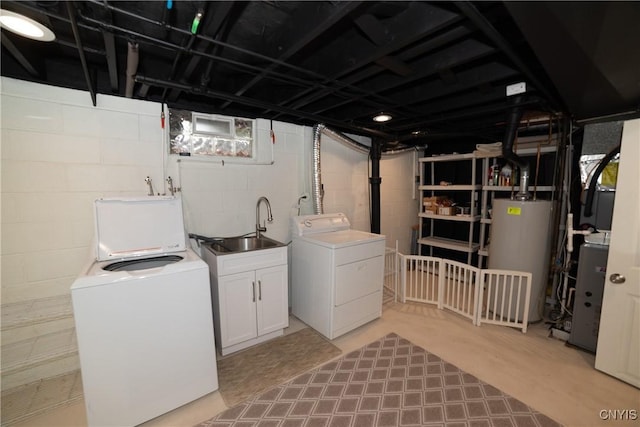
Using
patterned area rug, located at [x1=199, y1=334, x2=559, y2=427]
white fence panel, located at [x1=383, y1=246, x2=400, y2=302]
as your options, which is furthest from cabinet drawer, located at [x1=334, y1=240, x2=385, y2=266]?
patterned area rug, located at [x1=199, y1=334, x2=559, y2=427]

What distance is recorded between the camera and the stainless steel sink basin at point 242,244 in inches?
101

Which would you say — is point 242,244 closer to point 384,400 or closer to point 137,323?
point 137,323

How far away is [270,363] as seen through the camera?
7.30 ft

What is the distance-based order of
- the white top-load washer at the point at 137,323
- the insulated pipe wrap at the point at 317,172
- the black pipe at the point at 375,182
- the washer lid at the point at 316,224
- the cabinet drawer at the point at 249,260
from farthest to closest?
the black pipe at the point at 375,182
the insulated pipe wrap at the point at 317,172
the washer lid at the point at 316,224
the cabinet drawer at the point at 249,260
the white top-load washer at the point at 137,323

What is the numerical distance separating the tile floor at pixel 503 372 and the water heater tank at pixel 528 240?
1.40 feet

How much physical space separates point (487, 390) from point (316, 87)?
8.59ft

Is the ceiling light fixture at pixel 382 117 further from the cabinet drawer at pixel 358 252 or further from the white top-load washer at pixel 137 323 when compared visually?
the white top-load washer at pixel 137 323

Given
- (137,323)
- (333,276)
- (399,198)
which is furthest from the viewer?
(399,198)

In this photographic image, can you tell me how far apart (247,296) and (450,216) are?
3.23 metres

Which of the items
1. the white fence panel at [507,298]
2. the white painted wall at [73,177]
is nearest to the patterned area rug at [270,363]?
the white painted wall at [73,177]

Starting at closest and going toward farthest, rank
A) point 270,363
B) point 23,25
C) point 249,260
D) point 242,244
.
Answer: point 23,25 < point 270,363 < point 249,260 < point 242,244

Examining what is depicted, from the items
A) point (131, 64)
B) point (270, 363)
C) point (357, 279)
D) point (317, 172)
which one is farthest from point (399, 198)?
point (131, 64)

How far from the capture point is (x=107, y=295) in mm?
1485

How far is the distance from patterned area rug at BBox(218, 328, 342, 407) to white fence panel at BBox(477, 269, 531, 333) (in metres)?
1.74
